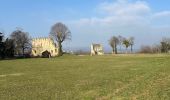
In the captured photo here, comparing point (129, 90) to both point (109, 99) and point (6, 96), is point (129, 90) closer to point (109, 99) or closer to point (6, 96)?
point (109, 99)

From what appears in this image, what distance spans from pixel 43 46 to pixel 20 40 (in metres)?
10.7

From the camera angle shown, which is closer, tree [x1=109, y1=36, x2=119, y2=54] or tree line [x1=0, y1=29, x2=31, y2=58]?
tree line [x1=0, y1=29, x2=31, y2=58]

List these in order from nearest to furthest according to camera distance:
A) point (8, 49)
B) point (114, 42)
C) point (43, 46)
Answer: point (8, 49) → point (43, 46) → point (114, 42)

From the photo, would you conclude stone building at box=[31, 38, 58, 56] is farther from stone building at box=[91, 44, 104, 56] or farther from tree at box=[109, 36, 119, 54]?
tree at box=[109, 36, 119, 54]

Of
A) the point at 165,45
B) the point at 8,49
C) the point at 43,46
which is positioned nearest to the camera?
the point at 8,49

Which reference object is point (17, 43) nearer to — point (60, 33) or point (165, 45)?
point (60, 33)

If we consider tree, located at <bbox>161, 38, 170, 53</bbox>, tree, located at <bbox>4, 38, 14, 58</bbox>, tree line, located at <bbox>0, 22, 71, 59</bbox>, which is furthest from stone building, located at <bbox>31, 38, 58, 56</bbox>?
tree, located at <bbox>161, 38, 170, 53</bbox>

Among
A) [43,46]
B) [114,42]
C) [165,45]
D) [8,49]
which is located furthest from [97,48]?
[8,49]

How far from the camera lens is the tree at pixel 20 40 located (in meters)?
113

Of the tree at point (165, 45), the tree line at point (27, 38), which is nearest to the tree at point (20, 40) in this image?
the tree line at point (27, 38)

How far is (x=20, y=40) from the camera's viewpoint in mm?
114750

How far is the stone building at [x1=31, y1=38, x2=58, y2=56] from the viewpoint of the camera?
394 ft

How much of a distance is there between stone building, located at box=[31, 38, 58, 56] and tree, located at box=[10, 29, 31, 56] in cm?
599

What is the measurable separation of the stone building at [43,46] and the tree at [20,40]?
5991 mm
